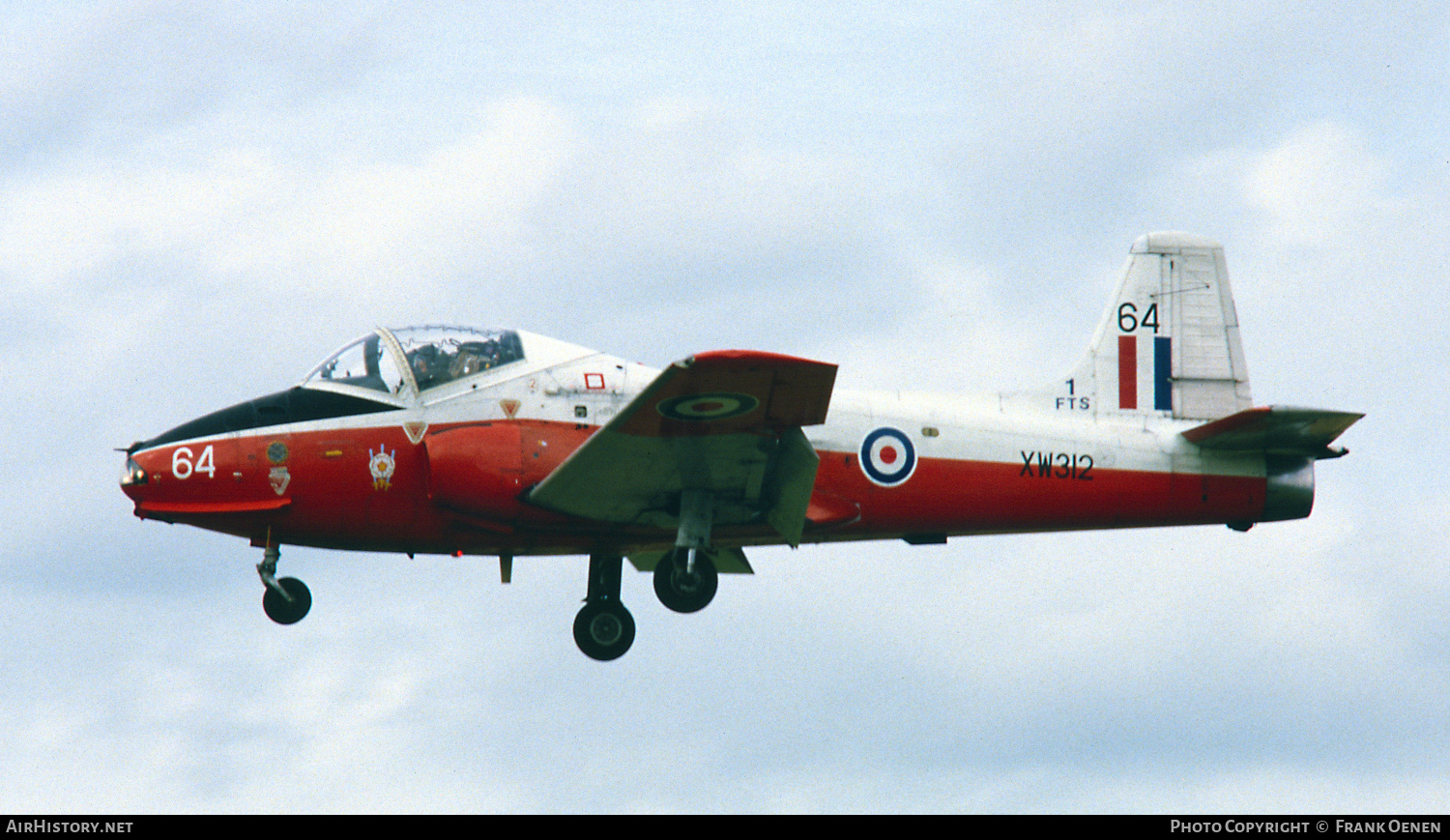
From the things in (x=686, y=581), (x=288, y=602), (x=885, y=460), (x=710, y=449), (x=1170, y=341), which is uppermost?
(x=1170, y=341)

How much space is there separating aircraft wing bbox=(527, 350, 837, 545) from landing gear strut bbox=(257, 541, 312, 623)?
3113 mm

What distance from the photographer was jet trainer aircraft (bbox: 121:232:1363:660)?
1883cm

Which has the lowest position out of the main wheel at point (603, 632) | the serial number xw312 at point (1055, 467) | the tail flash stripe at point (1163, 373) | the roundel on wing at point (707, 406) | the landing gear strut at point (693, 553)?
the main wheel at point (603, 632)

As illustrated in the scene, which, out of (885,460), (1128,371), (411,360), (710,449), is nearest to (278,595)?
(411,360)

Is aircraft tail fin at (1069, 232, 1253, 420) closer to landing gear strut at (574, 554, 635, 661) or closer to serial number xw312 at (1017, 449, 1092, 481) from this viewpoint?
serial number xw312 at (1017, 449, 1092, 481)

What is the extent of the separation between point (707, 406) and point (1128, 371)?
22.2 ft

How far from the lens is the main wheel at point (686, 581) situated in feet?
62.1

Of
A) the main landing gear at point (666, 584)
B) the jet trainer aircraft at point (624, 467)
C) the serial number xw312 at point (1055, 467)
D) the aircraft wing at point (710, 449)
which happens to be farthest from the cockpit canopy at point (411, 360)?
the serial number xw312 at point (1055, 467)

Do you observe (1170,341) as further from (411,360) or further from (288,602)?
(288,602)

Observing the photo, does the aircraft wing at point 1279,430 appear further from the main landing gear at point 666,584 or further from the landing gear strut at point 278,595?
the landing gear strut at point 278,595

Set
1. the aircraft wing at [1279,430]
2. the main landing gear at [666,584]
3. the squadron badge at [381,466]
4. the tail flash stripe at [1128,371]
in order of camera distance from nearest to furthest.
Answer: the main landing gear at [666,584] → the squadron badge at [381,466] → the aircraft wing at [1279,430] → the tail flash stripe at [1128,371]

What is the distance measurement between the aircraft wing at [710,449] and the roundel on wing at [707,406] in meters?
0.01

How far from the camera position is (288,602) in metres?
19.4

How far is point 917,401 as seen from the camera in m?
20.2
